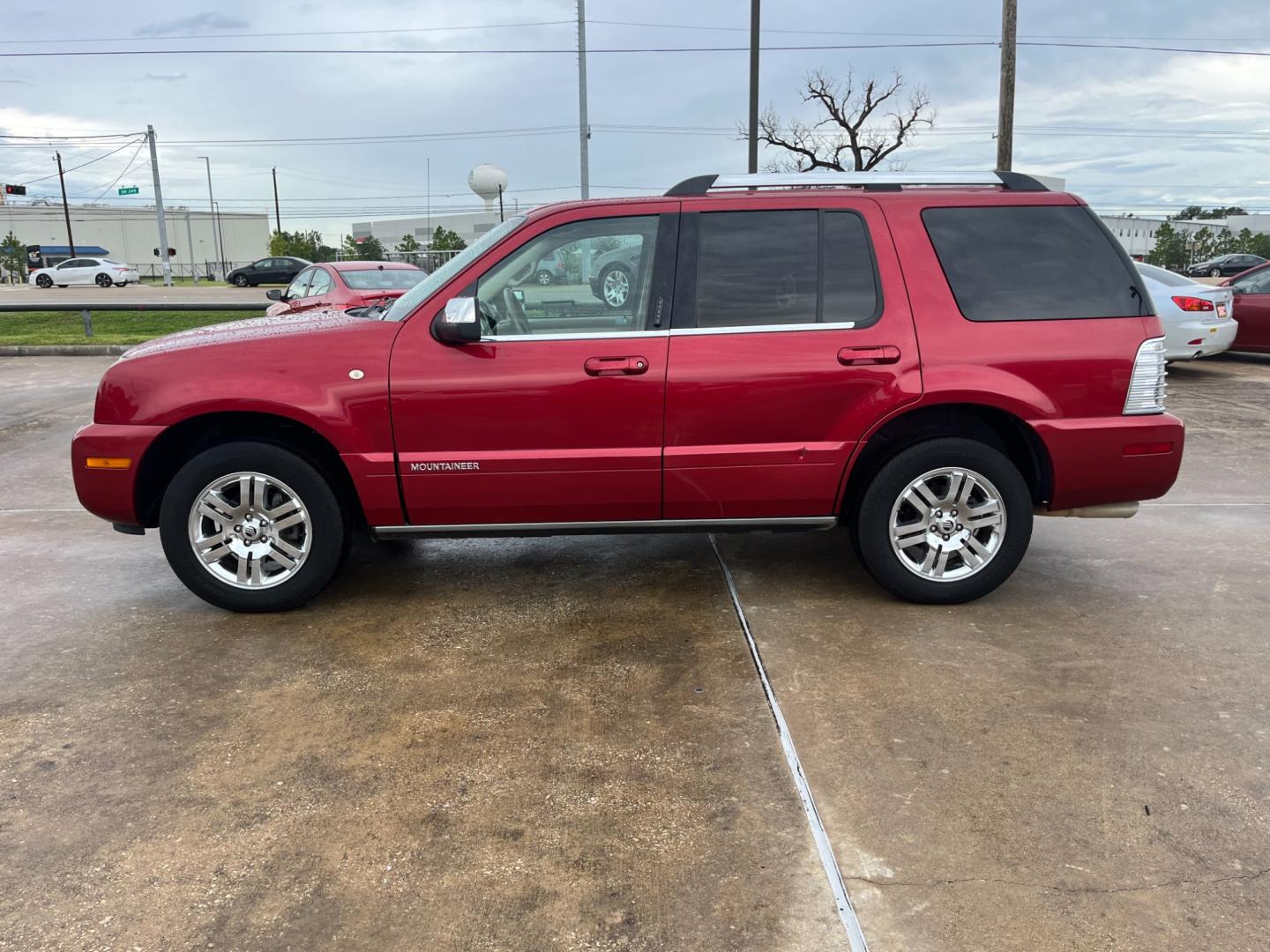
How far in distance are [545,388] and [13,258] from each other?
79.1 metres

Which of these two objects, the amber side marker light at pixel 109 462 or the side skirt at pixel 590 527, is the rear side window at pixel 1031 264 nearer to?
the side skirt at pixel 590 527

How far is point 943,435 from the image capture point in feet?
15.2

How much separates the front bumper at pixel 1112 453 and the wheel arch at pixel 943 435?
0.07 m

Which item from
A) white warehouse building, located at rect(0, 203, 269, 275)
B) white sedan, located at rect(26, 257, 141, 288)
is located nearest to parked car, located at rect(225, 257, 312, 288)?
white sedan, located at rect(26, 257, 141, 288)

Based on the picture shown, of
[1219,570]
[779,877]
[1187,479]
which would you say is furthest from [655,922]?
[1187,479]

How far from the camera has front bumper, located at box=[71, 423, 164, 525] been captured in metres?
4.45

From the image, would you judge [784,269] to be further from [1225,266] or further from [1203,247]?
[1203,247]

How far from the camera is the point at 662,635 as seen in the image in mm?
4336

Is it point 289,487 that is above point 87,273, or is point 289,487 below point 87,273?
below

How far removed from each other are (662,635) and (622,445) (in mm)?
864

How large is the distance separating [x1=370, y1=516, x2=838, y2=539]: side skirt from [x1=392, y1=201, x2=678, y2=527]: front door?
4 cm

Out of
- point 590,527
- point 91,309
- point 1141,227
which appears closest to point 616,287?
point 590,527

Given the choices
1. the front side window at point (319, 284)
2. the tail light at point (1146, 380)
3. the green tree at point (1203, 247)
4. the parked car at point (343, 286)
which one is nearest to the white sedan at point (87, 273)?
the parked car at point (343, 286)

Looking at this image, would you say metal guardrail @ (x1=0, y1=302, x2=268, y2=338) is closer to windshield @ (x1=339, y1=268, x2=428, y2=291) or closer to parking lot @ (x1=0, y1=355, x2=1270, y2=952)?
windshield @ (x1=339, y1=268, x2=428, y2=291)
